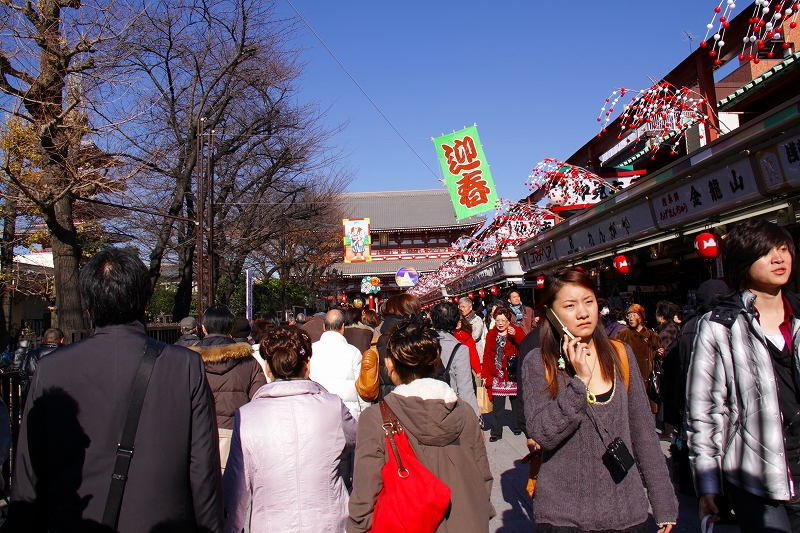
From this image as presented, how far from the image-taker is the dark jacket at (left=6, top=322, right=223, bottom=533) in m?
2.07

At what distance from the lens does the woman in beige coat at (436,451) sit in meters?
2.55

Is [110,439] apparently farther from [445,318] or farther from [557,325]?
[445,318]

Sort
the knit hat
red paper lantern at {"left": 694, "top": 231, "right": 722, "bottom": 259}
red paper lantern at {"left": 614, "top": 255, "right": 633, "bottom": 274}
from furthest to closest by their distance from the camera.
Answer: red paper lantern at {"left": 614, "top": 255, "right": 633, "bottom": 274} → the knit hat → red paper lantern at {"left": 694, "top": 231, "right": 722, "bottom": 259}

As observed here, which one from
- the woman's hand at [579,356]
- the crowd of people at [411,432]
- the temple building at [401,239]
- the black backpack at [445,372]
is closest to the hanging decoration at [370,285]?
the temple building at [401,239]

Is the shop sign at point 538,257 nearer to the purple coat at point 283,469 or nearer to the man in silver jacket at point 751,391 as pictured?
the man in silver jacket at point 751,391

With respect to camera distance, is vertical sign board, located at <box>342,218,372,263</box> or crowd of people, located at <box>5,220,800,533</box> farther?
vertical sign board, located at <box>342,218,372,263</box>

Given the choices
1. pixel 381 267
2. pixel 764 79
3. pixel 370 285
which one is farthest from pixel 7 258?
pixel 381 267

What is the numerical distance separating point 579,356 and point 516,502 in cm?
327

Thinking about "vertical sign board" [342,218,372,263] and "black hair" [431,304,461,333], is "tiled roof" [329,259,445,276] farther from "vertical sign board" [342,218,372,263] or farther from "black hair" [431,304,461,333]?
"black hair" [431,304,461,333]

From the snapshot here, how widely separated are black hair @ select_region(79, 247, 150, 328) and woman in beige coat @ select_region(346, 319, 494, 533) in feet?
3.47

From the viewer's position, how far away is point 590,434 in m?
2.34

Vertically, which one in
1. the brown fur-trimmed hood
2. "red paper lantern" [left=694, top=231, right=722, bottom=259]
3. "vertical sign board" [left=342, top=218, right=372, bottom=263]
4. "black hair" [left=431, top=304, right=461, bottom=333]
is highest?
"vertical sign board" [left=342, top=218, right=372, bottom=263]

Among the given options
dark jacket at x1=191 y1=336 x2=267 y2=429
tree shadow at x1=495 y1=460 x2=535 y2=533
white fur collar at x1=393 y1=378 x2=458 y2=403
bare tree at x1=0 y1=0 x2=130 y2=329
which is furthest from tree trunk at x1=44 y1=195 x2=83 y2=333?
white fur collar at x1=393 y1=378 x2=458 y2=403

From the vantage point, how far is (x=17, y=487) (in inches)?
81.0
